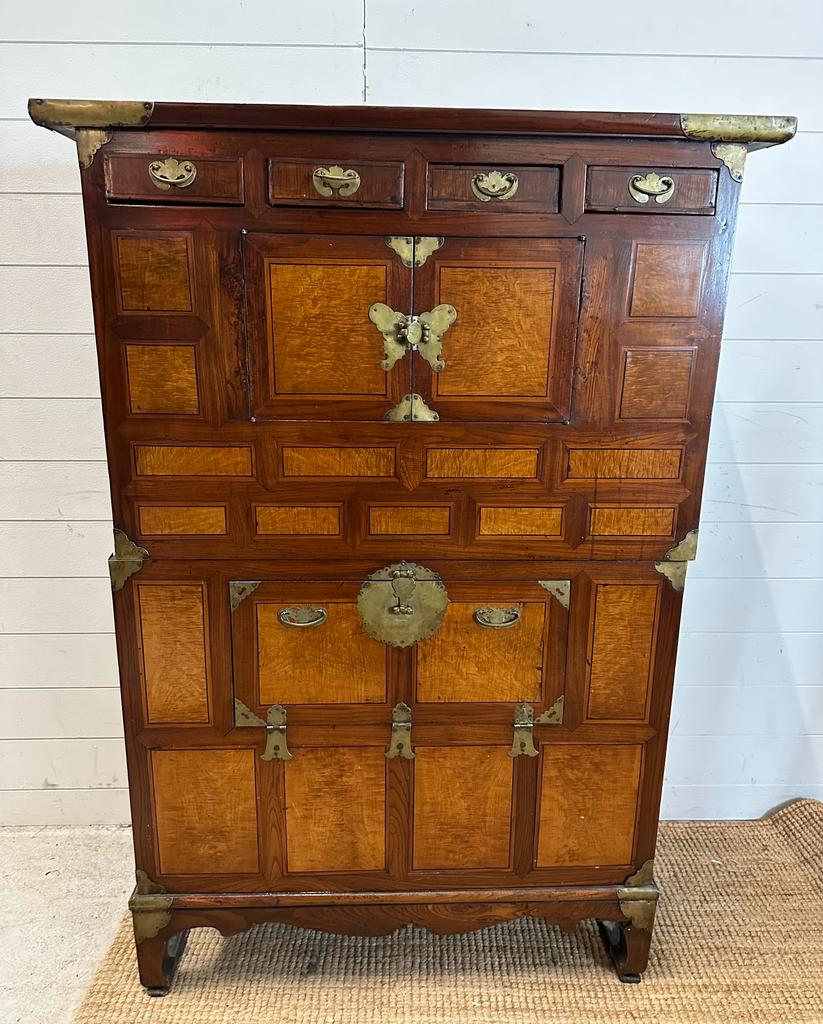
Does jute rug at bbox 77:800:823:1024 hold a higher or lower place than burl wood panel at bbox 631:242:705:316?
lower

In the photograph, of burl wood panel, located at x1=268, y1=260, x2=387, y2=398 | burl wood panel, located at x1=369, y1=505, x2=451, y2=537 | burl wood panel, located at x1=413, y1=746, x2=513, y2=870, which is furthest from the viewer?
burl wood panel, located at x1=413, y1=746, x2=513, y2=870

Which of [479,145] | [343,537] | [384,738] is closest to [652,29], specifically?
[479,145]

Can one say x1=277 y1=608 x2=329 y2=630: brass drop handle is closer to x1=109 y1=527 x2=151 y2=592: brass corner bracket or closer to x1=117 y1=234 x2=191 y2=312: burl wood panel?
x1=109 y1=527 x2=151 y2=592: brass corner bracket

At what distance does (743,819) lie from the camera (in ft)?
7.49

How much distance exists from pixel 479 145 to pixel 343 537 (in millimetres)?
725

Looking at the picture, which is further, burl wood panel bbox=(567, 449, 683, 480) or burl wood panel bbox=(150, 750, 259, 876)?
burl wood panel bbox=(150, 750, 259, 876)

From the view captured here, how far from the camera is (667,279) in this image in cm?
138

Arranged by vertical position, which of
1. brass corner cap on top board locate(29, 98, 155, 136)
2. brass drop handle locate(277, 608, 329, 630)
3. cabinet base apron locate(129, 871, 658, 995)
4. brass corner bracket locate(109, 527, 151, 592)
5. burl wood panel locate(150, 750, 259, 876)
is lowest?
cabinet base apron locate(129, 871, 658, 995)

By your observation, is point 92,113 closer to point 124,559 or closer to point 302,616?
point 124,559

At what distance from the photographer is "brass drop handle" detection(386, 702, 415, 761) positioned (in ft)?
5.05

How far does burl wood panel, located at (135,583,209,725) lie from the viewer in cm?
148

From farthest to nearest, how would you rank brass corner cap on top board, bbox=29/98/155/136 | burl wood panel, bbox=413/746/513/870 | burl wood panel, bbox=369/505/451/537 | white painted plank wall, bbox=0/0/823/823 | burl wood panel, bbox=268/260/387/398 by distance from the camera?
white painted plank wall, bbox=0/0/823/823
burl wood panel, bbox=413/746/513/870
burl wood panel, bbox=369/505/451/537
burl wood panel, bbox=268/260/387/398
brass corner cap on top board, bbox=29/98/155/136

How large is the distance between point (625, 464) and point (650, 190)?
475mm

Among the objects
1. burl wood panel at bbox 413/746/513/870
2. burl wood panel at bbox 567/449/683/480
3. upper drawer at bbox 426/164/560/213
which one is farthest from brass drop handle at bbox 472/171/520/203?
burl wood panel at bbox 413/746/513/870
